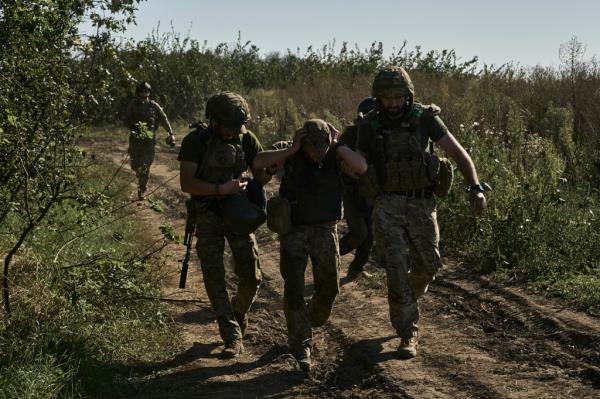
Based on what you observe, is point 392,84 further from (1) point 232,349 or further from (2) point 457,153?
(1) point 232,349

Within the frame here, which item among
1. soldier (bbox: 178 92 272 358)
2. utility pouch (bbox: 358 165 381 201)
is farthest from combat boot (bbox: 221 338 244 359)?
utility pouch (bbox: 358 165 381 201)

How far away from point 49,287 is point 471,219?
189 inches

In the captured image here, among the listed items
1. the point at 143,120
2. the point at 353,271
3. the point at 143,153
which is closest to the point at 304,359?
the point at 353,271

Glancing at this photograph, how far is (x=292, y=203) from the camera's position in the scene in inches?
240

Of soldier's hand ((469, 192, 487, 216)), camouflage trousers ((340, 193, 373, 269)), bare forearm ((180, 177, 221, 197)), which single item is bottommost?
camouflage trousers ((340, 193, 373, 269))

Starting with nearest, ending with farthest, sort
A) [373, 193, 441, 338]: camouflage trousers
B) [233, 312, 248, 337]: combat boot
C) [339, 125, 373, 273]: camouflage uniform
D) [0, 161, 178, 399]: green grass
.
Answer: [0, 161, 178, 399]: green grass, [373, 193, 441, 338]: camouflage trousers, [233, 312, 248, 337]: combat boot, [339, 125, 373, 273]: camouflage uniform

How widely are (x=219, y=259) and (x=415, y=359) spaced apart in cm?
158

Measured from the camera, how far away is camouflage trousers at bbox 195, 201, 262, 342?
6.36m

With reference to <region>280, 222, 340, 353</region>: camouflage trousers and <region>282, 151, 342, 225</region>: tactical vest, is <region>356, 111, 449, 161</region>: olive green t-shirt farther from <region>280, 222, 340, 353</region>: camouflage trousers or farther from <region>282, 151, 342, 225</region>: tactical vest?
<region>280, 222, 340, 353</region>: camouflage trousers

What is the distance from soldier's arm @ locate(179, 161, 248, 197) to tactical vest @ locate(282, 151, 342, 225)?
0.38m

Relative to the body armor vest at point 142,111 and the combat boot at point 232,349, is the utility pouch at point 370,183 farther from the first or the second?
the body armor vest at point 142,111

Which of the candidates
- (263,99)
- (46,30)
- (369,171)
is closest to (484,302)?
(369,171)

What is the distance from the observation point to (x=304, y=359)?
6.00 metres

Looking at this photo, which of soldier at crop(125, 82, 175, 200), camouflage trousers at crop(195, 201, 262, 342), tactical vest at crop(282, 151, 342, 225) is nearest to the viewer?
tactical vest at crop(282, 151, 342, 225)
